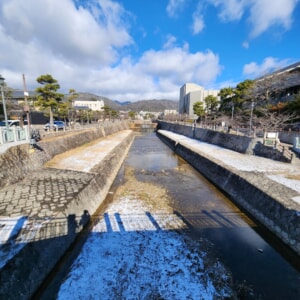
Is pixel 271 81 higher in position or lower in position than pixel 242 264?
higher

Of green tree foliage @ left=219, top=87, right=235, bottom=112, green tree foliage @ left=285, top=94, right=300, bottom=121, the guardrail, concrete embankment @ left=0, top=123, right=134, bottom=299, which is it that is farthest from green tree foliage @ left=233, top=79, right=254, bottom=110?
the guardrail

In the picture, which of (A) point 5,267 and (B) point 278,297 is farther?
(B) point 278,297

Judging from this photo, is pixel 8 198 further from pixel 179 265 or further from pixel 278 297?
pixel 278 297

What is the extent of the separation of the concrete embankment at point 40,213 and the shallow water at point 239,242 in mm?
3858

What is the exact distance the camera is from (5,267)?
299cm

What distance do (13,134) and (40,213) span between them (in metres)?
5.13

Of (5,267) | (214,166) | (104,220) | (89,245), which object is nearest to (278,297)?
(89,245)

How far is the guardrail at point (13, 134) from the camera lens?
23.3ft

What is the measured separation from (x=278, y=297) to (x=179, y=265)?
217 cm

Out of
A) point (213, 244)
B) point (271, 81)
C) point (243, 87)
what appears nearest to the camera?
point (213, 244)

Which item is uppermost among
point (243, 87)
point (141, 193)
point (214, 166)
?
point (243, 87)

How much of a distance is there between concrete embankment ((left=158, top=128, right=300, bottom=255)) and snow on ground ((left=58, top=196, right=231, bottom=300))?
8.85 ft

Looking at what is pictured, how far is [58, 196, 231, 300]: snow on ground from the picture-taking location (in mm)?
3465

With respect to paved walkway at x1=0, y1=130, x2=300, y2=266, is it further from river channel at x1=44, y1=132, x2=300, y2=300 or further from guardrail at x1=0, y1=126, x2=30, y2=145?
guardrail at x1=0, y1=126, x2=30, y2=145
